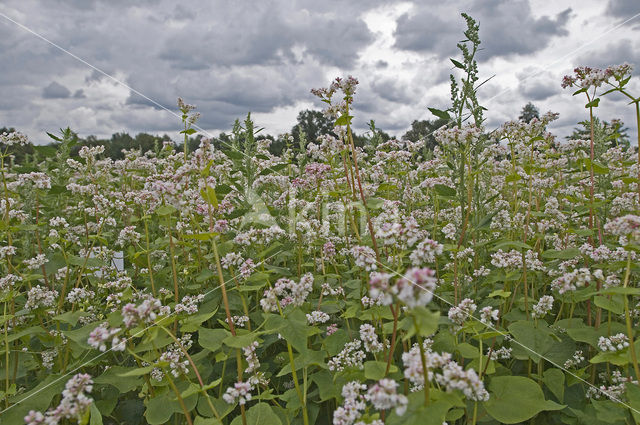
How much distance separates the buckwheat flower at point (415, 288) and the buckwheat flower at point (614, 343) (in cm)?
222

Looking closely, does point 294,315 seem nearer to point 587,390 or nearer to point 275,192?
point 587,390

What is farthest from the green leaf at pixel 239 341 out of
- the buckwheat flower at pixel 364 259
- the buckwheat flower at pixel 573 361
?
the buckwheat flower at pixel 573 361

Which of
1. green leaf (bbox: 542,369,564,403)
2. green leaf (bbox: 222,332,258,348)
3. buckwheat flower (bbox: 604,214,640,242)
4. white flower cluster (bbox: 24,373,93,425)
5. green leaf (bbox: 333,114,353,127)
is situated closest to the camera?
white flower cluster (bbox: 24,373,93,425)

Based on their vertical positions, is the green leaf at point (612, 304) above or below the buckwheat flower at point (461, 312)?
below

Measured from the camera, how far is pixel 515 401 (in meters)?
2.53

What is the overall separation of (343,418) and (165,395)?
1503 mm

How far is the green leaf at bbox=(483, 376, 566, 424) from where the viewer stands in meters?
2.43

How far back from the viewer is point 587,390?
3.20 metres

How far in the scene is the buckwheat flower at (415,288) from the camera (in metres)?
1.44

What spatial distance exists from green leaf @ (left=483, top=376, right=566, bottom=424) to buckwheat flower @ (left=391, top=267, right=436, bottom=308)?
4.86 feet

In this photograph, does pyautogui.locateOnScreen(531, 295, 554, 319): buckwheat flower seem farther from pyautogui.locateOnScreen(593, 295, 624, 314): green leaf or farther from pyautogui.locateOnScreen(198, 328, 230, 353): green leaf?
pyautogui.locateOnScreen(198, 328, 230, 353): green leaf

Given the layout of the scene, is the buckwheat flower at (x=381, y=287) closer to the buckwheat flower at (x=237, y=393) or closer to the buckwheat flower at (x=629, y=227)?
the buckwheat flower at (x=237, y=393)

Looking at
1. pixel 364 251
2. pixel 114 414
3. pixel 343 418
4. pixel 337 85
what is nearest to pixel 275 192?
pixel 337 85

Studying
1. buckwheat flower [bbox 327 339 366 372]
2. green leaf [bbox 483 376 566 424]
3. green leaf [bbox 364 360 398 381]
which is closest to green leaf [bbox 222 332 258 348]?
buckwheat flower [bbox 327 339 366 372]
